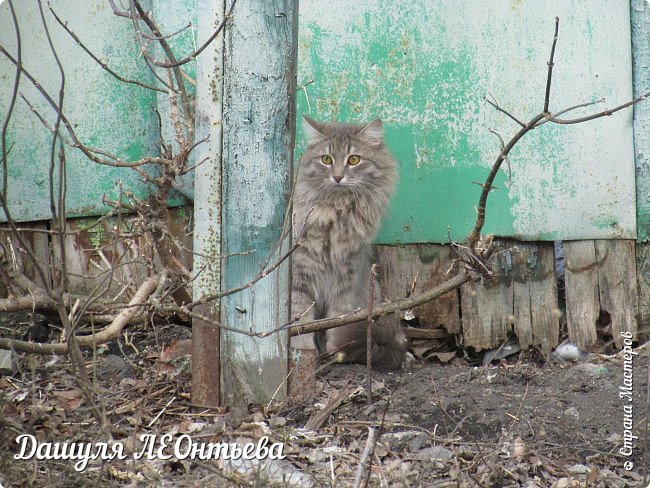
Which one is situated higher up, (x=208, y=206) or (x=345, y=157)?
(x=345, y=157)

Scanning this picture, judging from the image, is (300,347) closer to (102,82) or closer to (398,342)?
(398,342)

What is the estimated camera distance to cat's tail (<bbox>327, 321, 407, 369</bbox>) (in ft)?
14.4

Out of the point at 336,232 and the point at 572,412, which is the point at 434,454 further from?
the point at 336,232

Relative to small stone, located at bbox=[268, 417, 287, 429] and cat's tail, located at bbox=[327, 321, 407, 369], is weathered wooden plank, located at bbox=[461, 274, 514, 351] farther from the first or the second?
small stone, located at bbox=[268, 417, 287, 429]

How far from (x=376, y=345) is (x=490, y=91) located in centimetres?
169

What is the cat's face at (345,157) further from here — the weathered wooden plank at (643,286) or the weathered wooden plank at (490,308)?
the weathered wooden plank at (643,286)

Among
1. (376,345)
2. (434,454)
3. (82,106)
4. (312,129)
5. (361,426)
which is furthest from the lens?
(82,106)

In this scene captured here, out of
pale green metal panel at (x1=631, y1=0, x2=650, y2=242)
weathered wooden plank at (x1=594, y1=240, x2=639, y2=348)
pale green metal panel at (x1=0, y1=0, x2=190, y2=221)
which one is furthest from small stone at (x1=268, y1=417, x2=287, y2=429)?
pale green metal panel at (x1=631, y1=0, x2=650, y2=242)

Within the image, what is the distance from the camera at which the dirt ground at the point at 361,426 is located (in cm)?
293

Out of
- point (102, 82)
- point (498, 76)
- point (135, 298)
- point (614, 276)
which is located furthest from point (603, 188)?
point (102, 82)

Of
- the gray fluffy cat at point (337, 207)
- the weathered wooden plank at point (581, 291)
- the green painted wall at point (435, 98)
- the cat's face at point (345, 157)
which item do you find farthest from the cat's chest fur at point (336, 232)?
the weathered wooden plank at point (581, 291)

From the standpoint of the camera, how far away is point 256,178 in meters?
3.58

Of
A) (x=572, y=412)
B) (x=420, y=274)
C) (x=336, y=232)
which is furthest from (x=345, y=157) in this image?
(x=572, y=412)

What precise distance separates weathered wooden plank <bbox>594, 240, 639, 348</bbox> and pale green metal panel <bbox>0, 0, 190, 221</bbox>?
2.70 metres
